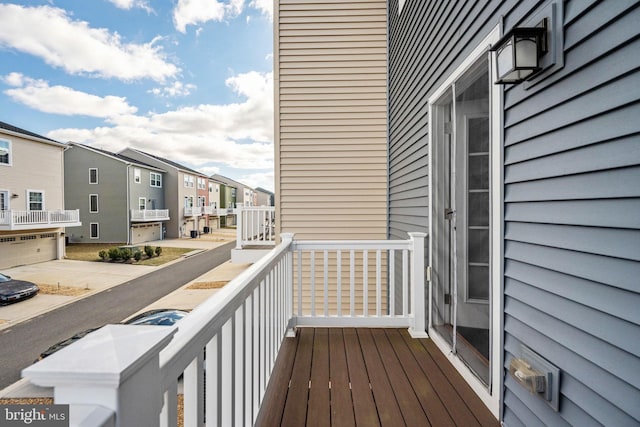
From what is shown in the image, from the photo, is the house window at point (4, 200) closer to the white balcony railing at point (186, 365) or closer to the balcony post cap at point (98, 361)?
the white balcony railing at point (186, 365)

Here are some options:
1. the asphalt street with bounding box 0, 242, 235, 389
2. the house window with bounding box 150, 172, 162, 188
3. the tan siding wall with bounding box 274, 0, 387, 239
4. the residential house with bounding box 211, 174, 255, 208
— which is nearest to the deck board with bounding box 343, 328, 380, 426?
the tan siding wall with bounding box 274, 0, 387, 239

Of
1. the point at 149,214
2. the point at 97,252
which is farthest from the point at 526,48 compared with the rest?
the point at 149,214

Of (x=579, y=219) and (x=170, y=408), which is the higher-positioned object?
(x=579, y=219)

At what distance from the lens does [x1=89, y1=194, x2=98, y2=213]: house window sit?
2027 cm

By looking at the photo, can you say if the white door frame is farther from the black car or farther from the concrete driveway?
the black car

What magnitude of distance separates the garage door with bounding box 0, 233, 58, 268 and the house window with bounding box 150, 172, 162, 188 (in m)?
8.06

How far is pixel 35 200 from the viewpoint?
1452 cm

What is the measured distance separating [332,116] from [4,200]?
15878 millimetres

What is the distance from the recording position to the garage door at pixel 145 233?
20.7 m

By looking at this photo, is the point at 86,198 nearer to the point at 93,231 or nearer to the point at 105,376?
the point at 93,231

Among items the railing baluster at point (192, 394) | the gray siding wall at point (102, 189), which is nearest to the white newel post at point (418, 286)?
the railing baluster at point (192, 394)

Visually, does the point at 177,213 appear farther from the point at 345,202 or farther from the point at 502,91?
the point at 502,91

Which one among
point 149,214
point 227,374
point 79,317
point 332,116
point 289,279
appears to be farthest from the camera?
point 149,214

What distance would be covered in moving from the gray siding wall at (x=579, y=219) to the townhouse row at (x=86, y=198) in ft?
57.2
